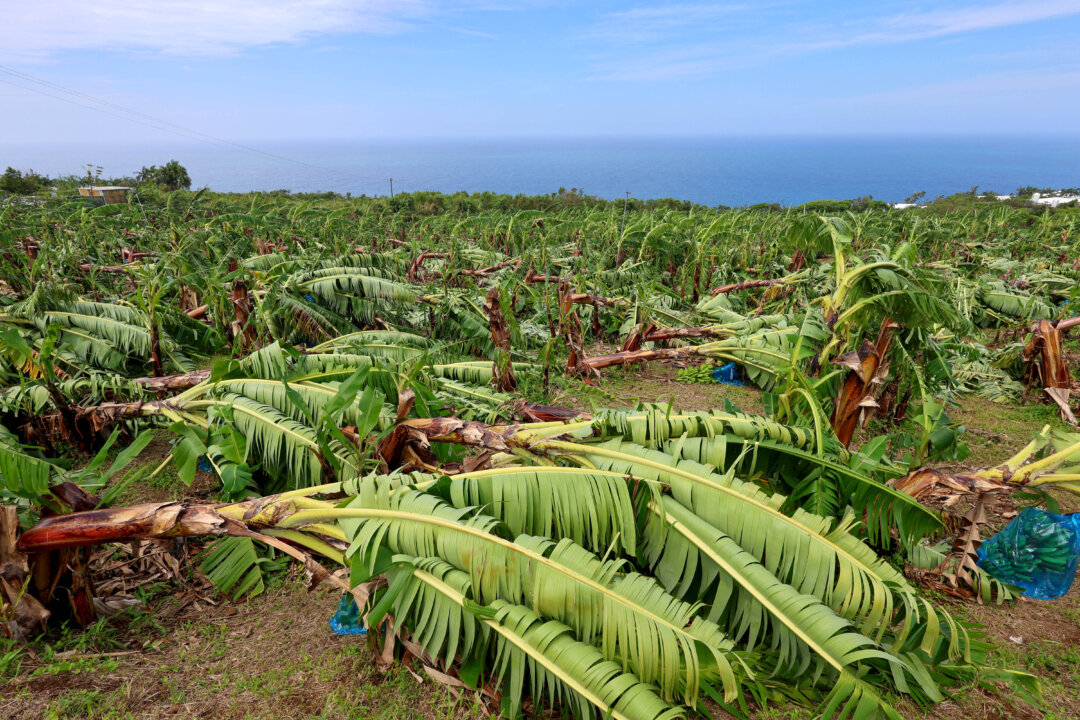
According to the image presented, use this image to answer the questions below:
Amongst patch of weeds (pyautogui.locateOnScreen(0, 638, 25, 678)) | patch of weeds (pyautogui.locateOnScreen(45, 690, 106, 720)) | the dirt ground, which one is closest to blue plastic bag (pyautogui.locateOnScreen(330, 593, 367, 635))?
→ the dirt ground

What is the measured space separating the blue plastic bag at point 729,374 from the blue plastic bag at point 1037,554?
A: 12.5 ft

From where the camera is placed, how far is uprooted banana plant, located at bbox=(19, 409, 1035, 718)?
2.02 meters

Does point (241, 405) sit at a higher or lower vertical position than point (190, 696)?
higher

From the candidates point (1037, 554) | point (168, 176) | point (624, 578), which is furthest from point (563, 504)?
point (168, 176)

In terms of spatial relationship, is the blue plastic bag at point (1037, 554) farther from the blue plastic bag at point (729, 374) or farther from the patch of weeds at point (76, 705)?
the patch of weeds at point (76, 705)

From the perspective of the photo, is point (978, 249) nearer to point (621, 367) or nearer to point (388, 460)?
point (621, 367)

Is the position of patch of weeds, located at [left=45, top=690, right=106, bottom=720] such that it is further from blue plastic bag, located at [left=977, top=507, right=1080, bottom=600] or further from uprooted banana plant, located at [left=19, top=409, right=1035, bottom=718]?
blue plastic bag, located at [left=977, top=507, right=1080, bottom=600]

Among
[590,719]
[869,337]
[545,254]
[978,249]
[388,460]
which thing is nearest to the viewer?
[590,719]

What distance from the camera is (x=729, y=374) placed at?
6.94 meters

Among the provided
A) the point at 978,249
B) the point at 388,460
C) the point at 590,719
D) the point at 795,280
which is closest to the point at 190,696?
the point at 388,460

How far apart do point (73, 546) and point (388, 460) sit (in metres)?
1.50

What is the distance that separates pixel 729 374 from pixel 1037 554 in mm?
4035

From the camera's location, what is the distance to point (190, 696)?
2330 mm

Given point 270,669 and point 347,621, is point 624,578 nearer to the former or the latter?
point 347,621
